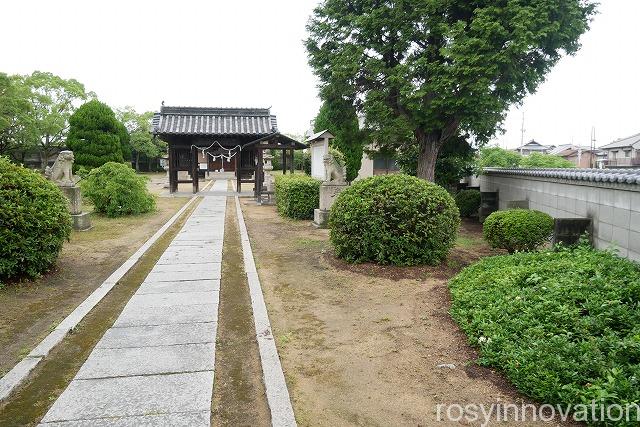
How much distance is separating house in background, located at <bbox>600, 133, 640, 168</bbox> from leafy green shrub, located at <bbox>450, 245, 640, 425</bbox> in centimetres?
4095

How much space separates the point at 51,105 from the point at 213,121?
47.3 feet

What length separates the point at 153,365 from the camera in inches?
164

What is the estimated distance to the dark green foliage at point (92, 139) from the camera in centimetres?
2847

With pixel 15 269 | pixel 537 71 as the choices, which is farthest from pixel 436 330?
pixel 537 71

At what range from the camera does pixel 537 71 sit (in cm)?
1292

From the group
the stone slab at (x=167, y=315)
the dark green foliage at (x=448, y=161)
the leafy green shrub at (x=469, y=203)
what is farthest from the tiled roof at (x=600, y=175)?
the stone slab at (x=167, y=315)

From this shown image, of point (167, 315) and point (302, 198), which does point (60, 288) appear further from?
point (302, 198)

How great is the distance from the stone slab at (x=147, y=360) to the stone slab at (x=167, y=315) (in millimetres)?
747

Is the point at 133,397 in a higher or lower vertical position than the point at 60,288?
lower

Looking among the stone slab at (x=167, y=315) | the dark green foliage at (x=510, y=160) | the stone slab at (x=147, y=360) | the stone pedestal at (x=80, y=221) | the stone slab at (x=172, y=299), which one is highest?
the dark green foliage at (x=510, y=160)

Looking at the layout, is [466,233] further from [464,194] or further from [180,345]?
[180,345]

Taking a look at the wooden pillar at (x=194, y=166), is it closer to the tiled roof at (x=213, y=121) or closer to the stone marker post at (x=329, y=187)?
the tiled roof at (x=213, y=121)

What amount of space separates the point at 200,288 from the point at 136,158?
41.6 m

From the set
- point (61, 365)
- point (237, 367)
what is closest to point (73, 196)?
point (61, 365)
